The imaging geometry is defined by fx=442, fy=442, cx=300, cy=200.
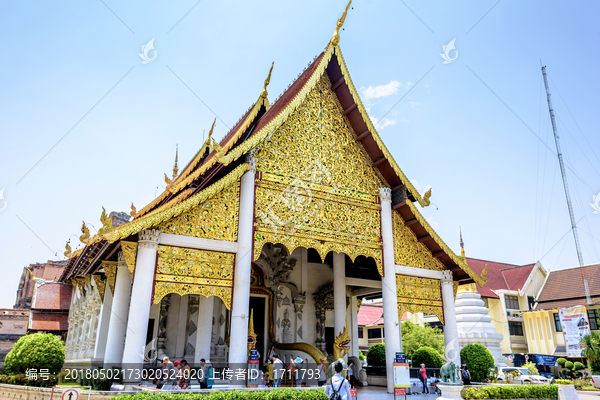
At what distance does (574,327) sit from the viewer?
2448cm

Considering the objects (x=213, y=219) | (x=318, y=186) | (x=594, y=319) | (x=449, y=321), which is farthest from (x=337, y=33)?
(x=594, y=319)

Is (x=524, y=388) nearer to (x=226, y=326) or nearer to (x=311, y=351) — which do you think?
(x=311, y=351)

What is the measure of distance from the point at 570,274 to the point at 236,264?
27.6 meters

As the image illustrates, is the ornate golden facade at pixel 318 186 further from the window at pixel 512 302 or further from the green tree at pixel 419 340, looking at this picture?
the window at pixel 512 302

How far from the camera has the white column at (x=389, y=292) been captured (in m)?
10.6

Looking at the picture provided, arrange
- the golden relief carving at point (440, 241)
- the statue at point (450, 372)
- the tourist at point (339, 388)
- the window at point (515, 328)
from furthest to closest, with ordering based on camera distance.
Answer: the window at point (515, 328) < the golden relief carving at point (440, 241) < the statue at point (450, 372) < the tourist at point (339, 388)

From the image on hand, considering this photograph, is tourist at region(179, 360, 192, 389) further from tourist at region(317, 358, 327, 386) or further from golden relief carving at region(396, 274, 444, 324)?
golden relief carving at region(396, 274, 444, 324)

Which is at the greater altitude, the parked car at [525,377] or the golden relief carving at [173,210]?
the golden relief carving at [173,210]

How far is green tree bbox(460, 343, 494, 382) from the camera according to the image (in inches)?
600

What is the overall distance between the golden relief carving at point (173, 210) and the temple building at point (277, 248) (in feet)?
0.10

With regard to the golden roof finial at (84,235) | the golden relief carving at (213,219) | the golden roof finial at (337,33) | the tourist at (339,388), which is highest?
the golden roof finial at (337,33)

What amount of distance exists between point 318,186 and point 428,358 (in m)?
9.14

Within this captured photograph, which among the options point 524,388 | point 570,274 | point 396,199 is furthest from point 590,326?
point 396,199

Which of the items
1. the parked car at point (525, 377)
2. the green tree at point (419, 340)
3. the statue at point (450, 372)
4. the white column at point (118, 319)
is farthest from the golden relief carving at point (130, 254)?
the green tree at point (419, 340)
